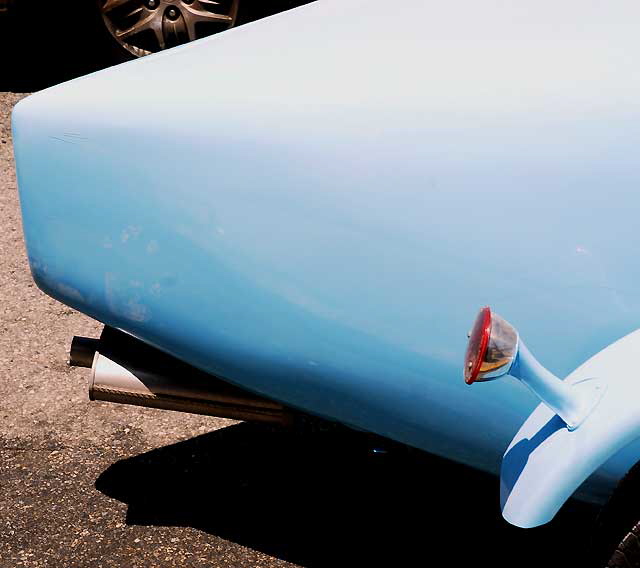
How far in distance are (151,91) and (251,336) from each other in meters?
0.52

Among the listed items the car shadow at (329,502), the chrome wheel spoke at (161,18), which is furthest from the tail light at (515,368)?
the chrome wheel spoke at (161,18)

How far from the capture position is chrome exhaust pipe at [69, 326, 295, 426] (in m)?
2.31

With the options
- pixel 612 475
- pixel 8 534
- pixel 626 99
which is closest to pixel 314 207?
pixel 626 99

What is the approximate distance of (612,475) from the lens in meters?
1.92

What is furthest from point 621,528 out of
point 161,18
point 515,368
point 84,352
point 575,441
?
point 161,18

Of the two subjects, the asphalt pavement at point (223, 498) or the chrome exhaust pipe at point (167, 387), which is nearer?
the chrome exhaust pipe at point (167, 387)

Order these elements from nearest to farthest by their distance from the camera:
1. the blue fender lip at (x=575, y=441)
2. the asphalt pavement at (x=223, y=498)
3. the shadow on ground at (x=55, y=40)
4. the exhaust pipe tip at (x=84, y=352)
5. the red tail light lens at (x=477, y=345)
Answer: the red tail light lens at (x=477, y=345)
the blue fender lip at (x=575, y=441)
the exhaust pipe tip at (x=84, y=352)
the asphalt pavement at (x=223, y=498)
the shadow on ground at (x=55, y=40)

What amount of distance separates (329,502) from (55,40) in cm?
407

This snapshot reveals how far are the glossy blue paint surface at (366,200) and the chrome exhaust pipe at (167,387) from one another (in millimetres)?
123

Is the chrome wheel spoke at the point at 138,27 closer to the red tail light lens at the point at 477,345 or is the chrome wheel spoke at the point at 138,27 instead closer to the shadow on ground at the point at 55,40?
the shadow on ground at the point at 55,40

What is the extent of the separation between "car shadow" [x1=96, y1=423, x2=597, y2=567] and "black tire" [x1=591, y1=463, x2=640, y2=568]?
0.61 meters

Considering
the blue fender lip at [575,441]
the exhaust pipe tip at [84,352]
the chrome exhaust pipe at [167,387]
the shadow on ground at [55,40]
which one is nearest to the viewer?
the blue fender lip at [575,441]

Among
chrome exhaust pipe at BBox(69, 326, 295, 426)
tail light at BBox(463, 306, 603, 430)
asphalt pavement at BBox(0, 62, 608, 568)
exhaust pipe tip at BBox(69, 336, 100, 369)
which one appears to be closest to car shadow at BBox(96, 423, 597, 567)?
asphalt pavement at BBox(0, 62, 608, 568)

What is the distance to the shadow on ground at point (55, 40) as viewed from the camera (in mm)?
5461
